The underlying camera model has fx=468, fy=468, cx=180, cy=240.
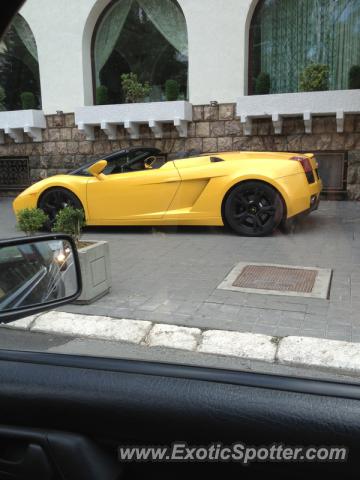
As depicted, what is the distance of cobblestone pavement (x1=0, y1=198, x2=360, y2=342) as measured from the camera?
3680mm

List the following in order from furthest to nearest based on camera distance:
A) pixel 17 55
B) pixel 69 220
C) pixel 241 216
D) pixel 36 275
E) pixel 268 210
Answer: pixel 241 216 → pixel 268 210 → pixel 69 220 → pixel 17 55 → pixel 36 275

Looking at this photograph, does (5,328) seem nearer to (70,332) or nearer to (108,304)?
(70,332)

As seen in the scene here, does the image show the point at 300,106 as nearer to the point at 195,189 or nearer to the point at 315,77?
the point at 315,77

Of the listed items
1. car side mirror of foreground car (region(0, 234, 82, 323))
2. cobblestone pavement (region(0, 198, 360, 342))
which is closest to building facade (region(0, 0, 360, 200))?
cobblestone pavement (region(0, 198, 360, 342))

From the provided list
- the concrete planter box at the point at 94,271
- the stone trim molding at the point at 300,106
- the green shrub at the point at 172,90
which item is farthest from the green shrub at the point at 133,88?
the concrete planter box at the point at 94,271

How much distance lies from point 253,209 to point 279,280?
6.80 ft

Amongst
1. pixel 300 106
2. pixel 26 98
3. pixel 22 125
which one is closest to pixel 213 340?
pixel 26 98

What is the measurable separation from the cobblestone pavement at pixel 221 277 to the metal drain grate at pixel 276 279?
8.5 inches

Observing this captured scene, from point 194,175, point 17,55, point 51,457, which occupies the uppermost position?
point 17,55

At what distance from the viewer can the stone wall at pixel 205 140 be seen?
393 inches

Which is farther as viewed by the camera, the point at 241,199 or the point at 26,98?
the point at 26,98

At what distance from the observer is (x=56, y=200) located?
751 cm

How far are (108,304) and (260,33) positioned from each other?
812cm

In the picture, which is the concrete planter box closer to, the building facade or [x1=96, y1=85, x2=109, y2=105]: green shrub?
the building facade
